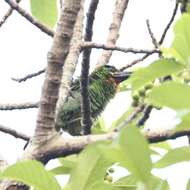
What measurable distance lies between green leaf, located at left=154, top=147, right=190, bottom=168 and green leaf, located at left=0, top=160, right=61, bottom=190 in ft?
0.65

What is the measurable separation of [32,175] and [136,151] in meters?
0.23

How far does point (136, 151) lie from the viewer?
33.7 inches

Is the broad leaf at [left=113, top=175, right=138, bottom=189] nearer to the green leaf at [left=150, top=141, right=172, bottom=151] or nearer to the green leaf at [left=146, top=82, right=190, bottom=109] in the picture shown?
the green leaf at [left=146, top=82, right=190, bottom=109]

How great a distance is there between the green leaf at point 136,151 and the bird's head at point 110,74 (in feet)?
5.03

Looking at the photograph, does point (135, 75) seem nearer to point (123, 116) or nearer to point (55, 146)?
point (55, 146)

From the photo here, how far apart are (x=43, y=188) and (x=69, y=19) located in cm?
42

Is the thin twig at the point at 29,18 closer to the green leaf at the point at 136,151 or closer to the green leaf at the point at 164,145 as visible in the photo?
the green leaf at the point at 164,145

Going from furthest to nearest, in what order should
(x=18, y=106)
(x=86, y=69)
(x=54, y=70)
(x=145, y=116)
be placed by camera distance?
(x=18, y=106) < (x=86, y=69) < (x=145, y=116) < (x=54, y=70)

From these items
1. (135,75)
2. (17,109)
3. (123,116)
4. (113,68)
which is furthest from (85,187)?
(113,68)

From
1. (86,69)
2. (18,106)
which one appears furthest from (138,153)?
(18,106)

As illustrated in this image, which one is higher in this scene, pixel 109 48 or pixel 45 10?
pixel 45 10

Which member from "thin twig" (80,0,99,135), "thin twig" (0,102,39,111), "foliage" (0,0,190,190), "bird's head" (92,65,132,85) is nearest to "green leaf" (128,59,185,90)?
"foliage" (0,0,190,190)

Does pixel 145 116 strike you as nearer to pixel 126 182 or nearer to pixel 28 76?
pixel 126 182

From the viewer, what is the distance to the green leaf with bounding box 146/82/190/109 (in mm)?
868
